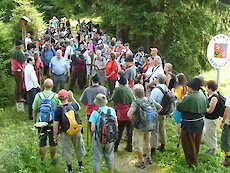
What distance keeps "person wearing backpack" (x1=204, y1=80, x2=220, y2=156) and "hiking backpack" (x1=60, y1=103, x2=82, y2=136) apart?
2.92 meters

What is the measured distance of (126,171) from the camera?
7.54 meters

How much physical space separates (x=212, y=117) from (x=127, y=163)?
6.99 feet

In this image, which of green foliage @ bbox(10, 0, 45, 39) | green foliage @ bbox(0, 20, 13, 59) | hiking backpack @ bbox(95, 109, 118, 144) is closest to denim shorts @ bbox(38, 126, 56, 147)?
hiking backpack @ bbox(95, 109, 118, 144)

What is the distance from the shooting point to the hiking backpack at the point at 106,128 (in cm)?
629

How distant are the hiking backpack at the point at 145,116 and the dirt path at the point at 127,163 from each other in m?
0.99

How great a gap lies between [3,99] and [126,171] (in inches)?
236

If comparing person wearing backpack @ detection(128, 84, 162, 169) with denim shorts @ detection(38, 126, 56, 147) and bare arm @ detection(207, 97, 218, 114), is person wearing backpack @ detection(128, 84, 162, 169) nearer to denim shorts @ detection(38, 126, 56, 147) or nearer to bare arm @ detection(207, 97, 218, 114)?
bare arm @ detection(207, 97, 218, 114)

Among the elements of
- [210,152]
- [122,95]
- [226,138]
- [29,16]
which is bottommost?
[210,152]

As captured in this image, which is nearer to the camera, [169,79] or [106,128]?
[106,128]

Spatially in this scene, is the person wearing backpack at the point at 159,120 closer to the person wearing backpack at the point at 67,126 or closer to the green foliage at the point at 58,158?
the green foliage at the point at 58,158

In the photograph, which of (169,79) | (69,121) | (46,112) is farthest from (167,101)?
(46,112)

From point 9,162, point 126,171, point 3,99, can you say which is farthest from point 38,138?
point 3,99

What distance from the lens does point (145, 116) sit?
7105 millimetres

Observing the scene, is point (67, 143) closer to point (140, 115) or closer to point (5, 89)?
point (140, 115)
